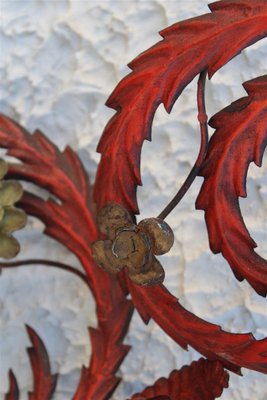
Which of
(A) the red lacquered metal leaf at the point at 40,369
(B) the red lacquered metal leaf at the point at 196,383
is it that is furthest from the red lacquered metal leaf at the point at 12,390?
(B) the red lacquered metal leaf at the point at 196,383

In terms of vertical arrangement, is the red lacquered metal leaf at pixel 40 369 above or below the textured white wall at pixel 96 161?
below

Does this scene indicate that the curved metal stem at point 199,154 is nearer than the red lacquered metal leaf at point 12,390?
Yes

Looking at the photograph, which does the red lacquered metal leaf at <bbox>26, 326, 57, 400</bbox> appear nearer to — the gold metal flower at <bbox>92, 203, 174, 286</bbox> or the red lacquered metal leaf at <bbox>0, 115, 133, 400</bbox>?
the red lacquered metal leaf at <bbox>0, 115, 133, 400</bbox>

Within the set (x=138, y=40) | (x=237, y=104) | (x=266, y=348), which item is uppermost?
(x=138, y=40)

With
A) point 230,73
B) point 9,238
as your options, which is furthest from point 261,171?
point 9,238

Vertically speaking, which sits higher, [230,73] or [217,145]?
[230,73]

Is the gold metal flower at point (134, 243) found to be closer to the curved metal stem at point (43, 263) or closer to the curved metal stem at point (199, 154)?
the curved metal stem at point (199, 154)

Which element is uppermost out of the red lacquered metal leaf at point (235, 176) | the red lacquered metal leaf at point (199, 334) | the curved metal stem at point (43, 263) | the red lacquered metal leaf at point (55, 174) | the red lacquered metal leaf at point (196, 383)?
the red lacquered metal leaf at point (55, 174)

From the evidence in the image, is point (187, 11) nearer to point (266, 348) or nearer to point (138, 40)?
point (138, 40)
